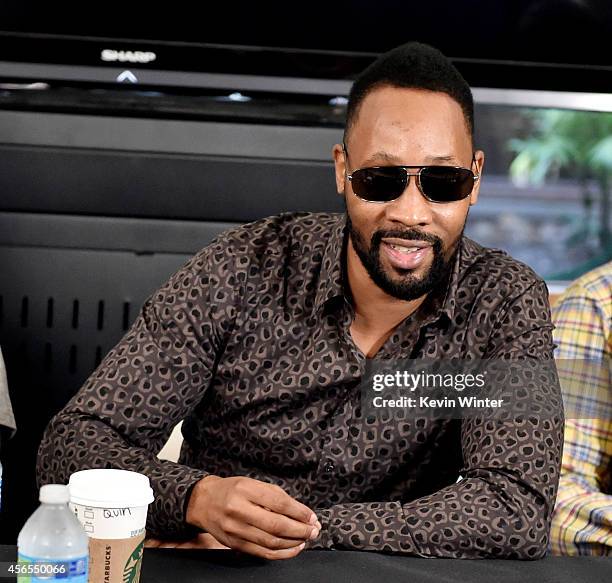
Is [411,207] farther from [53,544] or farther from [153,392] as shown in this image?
[53,544]

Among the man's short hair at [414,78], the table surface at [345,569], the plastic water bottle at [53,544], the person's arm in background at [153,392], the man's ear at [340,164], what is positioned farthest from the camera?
the man's ear at [340,164]

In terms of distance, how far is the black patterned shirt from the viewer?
157 centimetres

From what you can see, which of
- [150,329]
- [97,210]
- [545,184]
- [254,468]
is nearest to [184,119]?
[97,210]

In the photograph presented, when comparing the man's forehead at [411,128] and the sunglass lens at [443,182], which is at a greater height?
the man's forehead at [411,128]

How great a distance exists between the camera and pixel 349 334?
167 cm

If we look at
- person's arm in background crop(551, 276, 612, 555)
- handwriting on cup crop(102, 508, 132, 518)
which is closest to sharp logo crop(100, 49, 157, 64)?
person's arm in background crop(551, 276, 612, 555)

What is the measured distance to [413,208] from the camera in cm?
158

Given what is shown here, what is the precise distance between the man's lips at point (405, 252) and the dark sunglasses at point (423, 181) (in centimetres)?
8

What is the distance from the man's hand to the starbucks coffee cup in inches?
8.4

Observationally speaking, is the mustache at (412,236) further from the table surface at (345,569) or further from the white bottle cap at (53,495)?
the white bottle cap at (53,495)

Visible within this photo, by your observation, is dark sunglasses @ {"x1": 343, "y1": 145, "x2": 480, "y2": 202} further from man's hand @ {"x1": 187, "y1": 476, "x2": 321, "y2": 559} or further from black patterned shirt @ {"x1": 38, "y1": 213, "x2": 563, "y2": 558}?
man's hand @ {"x1": 187, "y1": 476, "x2": 321, "y2": 559}

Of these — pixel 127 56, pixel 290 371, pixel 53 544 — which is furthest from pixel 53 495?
pixel 127 56

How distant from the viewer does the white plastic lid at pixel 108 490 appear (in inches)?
37.6

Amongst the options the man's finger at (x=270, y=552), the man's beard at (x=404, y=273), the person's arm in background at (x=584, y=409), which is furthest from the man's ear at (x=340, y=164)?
the man's finger at (x=270, y=552)
